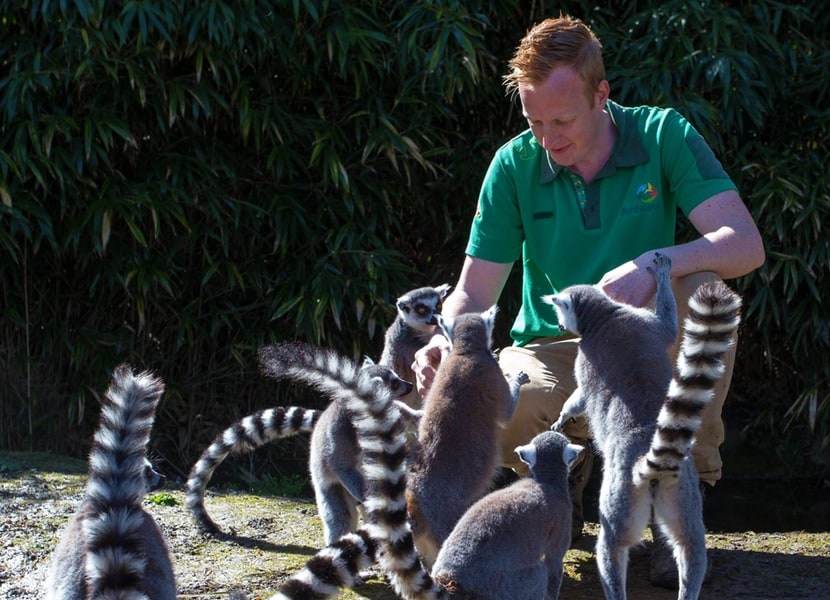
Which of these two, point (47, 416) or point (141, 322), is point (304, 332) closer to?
point (141, 322)

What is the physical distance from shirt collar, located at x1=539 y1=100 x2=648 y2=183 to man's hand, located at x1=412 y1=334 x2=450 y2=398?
0.70 meters

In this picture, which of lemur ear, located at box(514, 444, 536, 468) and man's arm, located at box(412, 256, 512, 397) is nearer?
lemur ear, located at box(514, 444, 536, 468)

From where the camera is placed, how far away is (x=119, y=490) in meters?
2.37

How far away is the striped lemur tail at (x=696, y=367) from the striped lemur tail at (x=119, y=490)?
132 cm

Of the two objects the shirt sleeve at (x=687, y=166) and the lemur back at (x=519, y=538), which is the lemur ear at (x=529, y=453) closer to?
the lemur back at (x=519, y=538)

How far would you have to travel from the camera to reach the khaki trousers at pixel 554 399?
372 cm

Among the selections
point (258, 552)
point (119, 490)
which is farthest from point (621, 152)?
point (119, 490)

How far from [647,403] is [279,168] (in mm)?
3110

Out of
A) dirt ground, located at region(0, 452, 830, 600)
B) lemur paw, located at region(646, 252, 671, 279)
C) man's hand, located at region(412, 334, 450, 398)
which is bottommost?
dirt ground, located at region(0, 452, 830, 600)

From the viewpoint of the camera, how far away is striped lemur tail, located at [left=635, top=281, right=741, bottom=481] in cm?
281

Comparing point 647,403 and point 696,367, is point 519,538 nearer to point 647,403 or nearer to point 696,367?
point 647,403

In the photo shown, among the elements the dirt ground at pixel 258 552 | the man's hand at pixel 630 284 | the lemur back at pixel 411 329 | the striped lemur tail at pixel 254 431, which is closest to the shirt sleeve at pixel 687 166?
the man's hand at pixel 630 284

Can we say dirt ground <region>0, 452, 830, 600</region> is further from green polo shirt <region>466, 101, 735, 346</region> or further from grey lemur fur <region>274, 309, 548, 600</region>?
green polo shirt <region>466, 101, 735, 346</region>

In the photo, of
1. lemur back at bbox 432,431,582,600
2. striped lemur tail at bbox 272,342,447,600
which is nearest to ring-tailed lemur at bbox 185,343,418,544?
lemur back at bbox 432,431,582,600
